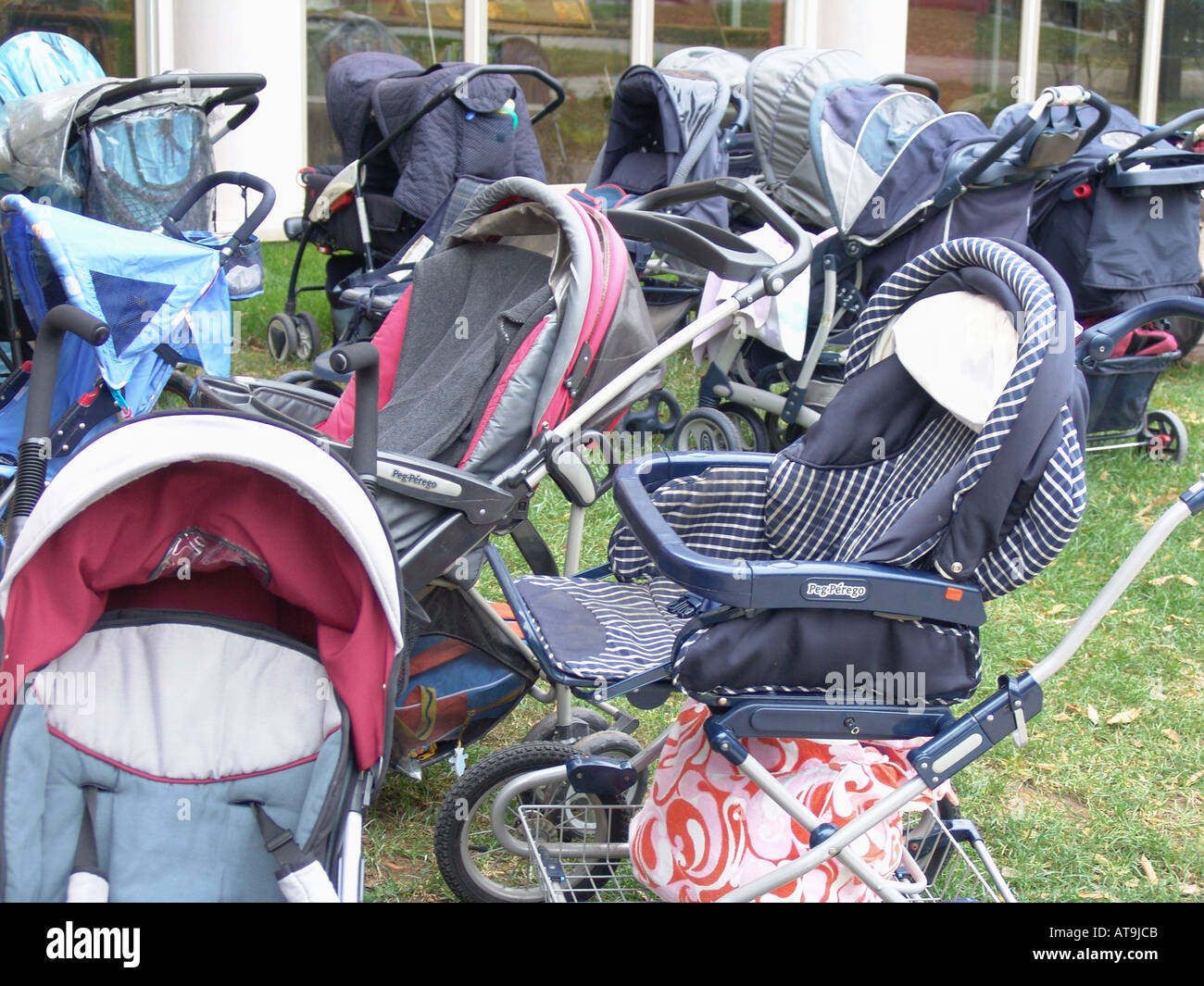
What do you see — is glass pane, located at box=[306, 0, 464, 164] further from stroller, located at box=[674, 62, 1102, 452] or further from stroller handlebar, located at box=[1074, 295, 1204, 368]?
stroller handlebar, located at box=[1074, 295, 1204, 368]

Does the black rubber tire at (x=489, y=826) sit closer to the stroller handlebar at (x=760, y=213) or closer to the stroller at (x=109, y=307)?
the stroller handlebar at (x=760, y=213)

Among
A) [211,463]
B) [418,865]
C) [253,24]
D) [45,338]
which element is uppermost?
[253,24]

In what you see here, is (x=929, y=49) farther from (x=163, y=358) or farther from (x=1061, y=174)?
(x=163, y=358)

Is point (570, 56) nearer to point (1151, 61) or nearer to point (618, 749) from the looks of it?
point (1151, 61)

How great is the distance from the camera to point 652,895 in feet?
8.95

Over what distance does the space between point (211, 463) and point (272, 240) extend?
796 cm

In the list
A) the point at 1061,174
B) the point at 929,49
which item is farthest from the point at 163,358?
the point at 929,49

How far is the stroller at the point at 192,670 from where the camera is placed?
1.99 m

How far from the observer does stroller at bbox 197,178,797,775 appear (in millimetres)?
2686

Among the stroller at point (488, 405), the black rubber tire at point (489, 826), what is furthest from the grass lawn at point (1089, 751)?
the stroller at point (488, 405)

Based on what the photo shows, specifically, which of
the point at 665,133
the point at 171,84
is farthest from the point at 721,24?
the point at 171,84

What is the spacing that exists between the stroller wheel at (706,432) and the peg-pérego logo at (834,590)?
3162mm

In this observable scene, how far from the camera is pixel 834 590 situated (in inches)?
83.6

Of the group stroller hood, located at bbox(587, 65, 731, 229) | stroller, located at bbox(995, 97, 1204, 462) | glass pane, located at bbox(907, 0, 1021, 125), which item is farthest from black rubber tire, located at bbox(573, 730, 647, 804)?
glass pane, located at bbox(907, 0, 1021, 125)
